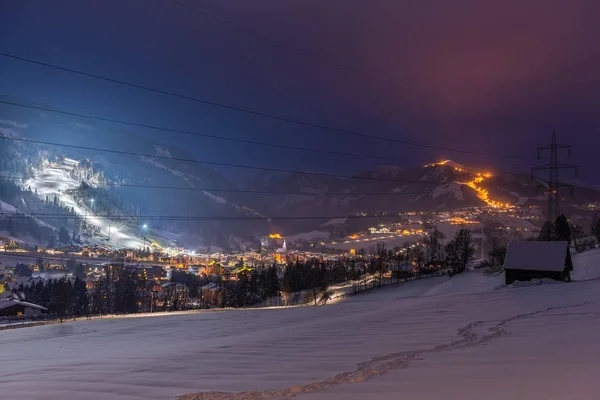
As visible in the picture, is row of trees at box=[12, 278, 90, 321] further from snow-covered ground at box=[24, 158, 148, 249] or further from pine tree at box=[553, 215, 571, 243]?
snow-covered ground at box=[24, 158, 148, 249]

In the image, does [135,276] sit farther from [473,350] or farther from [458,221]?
[458,221]

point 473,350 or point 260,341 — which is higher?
point 473,350

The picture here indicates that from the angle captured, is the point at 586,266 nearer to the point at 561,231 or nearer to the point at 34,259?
the point at 561,231

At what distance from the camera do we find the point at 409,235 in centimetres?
15688

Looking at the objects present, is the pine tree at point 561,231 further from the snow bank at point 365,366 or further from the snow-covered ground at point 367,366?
the snow bank at point 365,366

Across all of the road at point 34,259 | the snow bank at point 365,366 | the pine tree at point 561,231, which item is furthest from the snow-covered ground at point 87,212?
the snow bank at point 365,366

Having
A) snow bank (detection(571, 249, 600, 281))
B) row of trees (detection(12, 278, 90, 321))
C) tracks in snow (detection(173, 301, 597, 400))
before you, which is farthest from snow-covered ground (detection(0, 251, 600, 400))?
row of trees (detection(12, 278, 90, 321))

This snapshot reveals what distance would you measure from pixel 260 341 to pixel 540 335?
5.73m

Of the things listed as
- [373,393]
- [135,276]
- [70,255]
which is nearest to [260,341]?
[373,393]

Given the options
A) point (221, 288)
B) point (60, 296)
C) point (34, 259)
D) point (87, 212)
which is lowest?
point (221, 288)

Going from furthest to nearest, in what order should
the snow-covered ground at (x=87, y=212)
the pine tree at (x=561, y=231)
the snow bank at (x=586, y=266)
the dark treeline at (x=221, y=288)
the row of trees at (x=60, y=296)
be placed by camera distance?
the snow-covered ground at (x=87, y=212), the dark treeline at (x=221, y=288), the row of trees at (x=60, y=296), the pine tree at (x=561, y=231), the snow bank at (x=586, y=266)

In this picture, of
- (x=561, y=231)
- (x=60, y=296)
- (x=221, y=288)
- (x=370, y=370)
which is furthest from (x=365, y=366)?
(x=221, y=288)

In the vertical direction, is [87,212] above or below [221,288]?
above

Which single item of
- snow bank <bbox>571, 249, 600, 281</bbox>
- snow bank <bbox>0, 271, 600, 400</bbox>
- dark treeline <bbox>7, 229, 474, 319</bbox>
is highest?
snow bank <bbox>0, 271, 600, 400</bbox>
